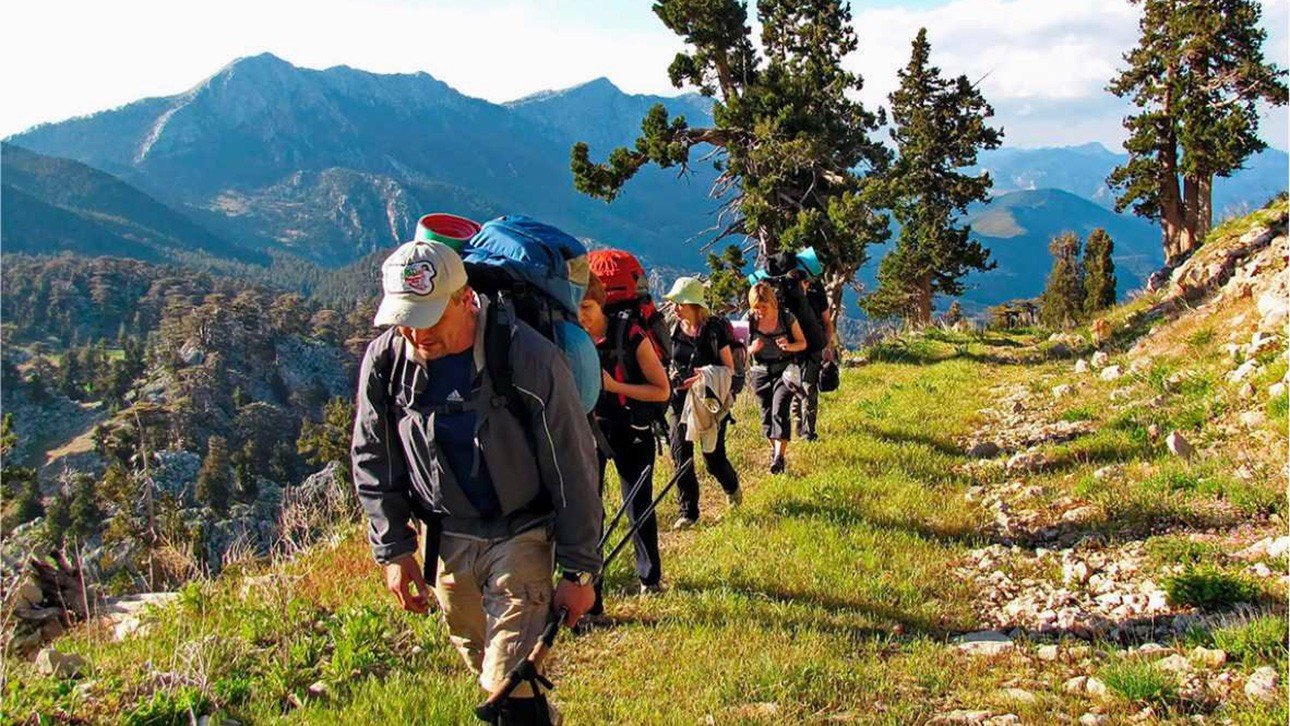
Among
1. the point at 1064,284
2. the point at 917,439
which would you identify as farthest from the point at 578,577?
the point at 1064,284

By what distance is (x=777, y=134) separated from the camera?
20.3m

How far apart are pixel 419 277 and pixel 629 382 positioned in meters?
2.51

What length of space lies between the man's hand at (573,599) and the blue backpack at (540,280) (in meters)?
0.74

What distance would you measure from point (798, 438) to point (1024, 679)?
625cm

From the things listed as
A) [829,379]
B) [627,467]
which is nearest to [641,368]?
[627,467]

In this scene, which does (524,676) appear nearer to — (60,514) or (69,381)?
(60,514)

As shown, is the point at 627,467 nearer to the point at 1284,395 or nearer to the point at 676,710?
the point at 676,710

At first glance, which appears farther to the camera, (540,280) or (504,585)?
(540,280)

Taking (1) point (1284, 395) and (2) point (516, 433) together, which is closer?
(2) point (516, 433)

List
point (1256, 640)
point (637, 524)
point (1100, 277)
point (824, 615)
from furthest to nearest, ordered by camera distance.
Answer: point (1100, 277)
point (824, 615)
point (637, 524)
point (1256, 640)

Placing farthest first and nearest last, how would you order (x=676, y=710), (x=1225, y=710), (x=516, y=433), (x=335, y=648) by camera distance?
(x=335, y=648), (x=676, y=710), (x=1225, y=710), (x=516, y=433)

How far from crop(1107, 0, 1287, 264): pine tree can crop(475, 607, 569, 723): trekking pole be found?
27.4m

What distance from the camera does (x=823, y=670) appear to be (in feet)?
14.0

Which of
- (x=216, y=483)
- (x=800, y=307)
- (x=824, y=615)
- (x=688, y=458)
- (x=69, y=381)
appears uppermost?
(x=800, y=307)
